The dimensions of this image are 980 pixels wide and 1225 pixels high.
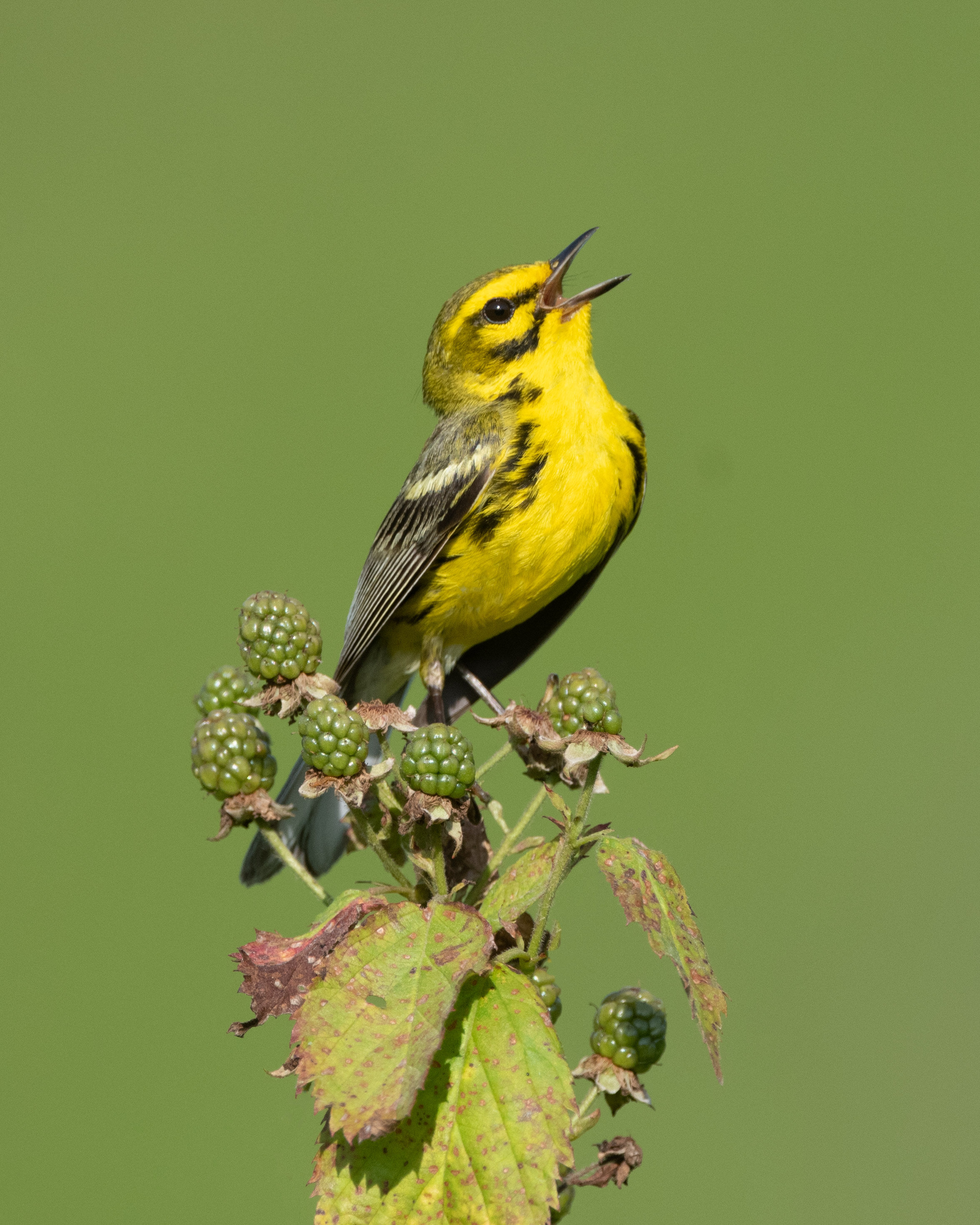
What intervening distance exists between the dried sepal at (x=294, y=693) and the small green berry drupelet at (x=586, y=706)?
461mm

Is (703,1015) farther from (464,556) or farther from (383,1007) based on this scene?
(464,556)

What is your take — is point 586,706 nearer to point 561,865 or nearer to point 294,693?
point 561,865

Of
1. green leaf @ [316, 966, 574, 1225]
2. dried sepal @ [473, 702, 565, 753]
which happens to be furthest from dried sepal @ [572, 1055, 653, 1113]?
dried sepal @ [473, 702, 565, 753]

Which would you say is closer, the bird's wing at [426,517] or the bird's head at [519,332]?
the bird's wing at [426,517]

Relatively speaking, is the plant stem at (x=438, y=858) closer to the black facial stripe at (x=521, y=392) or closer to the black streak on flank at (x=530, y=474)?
the black streak on flank at (x=530, y=474)

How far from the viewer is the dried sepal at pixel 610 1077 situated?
6.91 feet

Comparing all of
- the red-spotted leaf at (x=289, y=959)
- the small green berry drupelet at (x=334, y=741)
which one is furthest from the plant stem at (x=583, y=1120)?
the small green berry drupelet at (x=334, y=741)

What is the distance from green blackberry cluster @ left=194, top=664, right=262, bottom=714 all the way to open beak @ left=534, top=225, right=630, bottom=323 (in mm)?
1991

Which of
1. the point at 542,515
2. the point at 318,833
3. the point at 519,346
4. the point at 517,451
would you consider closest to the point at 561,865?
the point at 318,833

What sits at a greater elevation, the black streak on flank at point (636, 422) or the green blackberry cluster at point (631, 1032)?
the black streak on flank at point (636, 422)

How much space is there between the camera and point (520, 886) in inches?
83.9

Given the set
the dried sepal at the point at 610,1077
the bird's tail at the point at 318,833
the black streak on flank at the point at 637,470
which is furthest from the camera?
the black streak on flank at the point at 637,470

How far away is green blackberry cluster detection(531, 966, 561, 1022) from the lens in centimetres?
209

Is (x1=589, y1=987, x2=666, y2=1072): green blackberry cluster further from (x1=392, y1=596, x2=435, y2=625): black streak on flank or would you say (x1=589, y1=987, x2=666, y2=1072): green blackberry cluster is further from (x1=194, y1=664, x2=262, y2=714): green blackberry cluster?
(x1=392, y1=596, x2=435, y2=625): black streak on flank
